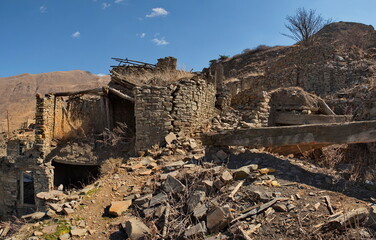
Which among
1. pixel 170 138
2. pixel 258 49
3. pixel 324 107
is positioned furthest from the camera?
pixel 258 49

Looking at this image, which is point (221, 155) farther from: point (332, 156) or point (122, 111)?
point (122, 111)

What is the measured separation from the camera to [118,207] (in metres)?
4.11

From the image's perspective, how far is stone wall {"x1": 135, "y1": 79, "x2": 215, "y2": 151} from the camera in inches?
262

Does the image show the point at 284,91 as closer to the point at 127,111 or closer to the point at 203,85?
the point at 203,85

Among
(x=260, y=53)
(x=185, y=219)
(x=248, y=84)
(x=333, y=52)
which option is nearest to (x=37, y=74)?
(x=260, y=53)

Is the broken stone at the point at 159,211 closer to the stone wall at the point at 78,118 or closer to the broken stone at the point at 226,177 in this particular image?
the broken stone at the point at 226,177

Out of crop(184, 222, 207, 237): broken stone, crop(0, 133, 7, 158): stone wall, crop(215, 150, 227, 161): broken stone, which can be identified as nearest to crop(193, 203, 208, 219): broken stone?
crop(184, 222, 207, 237): broken stone

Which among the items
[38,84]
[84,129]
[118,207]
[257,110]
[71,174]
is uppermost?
[38,84]

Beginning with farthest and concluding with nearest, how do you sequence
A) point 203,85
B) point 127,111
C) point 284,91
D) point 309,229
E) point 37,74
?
point 37,74 < point 127,111 < point 284,91 < point 203,85 < point 309,229

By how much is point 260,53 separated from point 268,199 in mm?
25664

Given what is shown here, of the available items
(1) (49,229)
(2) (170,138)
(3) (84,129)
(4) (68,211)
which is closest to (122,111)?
(3) (84,129)

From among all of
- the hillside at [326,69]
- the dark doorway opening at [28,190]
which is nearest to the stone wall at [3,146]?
the dark doorway opening at [28,190]

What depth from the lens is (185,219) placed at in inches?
133

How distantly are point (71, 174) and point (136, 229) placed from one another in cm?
889
